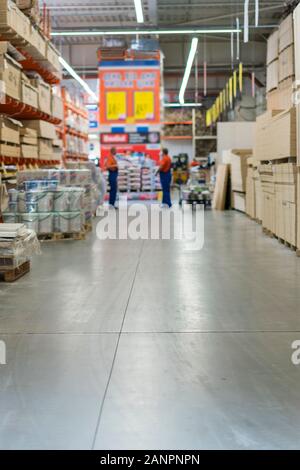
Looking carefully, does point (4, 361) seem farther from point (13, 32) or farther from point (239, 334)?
point (13, 32)

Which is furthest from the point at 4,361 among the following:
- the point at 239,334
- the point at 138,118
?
the point at 138,118

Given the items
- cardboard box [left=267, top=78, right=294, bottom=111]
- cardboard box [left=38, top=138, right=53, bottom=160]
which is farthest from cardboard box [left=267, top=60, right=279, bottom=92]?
cardboard box [left=38, top=138, right=53, bottom=160]

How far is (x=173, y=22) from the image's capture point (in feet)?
74.0

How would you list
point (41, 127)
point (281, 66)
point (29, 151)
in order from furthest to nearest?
point (41, 127) → point (29, 151) → point (281, 66)

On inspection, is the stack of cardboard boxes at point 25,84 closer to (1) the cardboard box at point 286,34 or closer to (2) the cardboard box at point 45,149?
(2) the cardboard box at point 45,149

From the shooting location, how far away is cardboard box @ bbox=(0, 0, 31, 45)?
30.2ft

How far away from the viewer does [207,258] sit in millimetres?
7996

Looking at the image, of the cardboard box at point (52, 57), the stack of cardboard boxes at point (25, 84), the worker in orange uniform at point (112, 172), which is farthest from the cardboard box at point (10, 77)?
the worker in orange uniform at point (112, 172)

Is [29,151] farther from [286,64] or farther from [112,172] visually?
[112,172]

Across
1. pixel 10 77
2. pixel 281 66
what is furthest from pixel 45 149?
pixel 281 66

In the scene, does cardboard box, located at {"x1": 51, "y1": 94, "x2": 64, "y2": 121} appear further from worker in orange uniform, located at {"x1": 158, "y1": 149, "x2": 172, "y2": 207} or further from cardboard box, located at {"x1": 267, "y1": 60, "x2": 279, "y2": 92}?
cardboard box, located at {"x1": 267, "y1": 60, "x2": 279, "y2": 92}

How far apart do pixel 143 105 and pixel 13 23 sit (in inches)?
469

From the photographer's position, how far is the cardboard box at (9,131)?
985 cm
